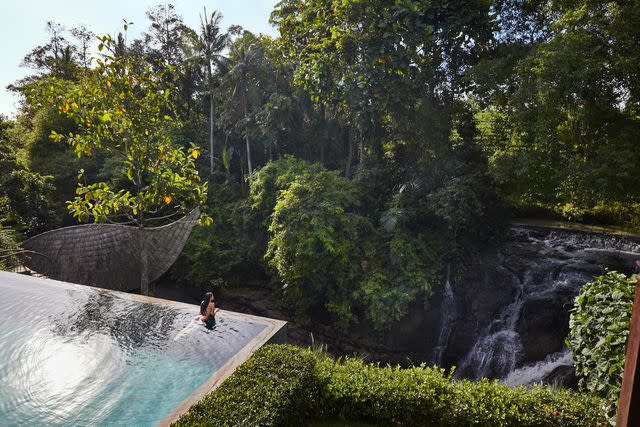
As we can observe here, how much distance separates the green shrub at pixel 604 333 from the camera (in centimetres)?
378

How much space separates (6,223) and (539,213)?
67.5 ft

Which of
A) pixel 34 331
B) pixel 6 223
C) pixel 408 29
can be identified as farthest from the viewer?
pixel 6 223

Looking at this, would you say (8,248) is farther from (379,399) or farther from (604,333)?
(604,333)

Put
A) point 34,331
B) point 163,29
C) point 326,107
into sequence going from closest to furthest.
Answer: point 34,331
point 326,107
point 163,29

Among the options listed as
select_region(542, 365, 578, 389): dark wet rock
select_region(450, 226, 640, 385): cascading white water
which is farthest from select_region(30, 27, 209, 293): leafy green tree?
select_region(542, 365, 578, 389): dark wet rock

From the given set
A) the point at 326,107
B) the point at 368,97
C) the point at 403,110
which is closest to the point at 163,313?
the point at 368,97

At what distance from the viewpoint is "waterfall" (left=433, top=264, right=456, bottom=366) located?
10.1 meters

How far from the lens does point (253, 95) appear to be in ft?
50.1

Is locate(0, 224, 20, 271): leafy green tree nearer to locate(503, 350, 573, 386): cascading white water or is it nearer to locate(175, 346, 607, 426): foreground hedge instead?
locate(175, 346, 607, 426): foreground hedge

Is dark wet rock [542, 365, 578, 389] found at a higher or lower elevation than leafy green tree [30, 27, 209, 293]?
lower

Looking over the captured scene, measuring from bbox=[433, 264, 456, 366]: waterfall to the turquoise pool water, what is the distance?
6.19 metres

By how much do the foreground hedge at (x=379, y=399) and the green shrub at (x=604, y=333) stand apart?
1.09 ft

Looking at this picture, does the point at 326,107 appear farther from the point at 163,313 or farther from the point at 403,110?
the point at 163,313

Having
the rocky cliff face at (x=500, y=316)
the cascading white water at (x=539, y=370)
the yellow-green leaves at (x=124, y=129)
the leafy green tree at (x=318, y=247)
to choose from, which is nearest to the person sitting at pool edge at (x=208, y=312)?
the yellow-green leaves at (x=124, y=129)
